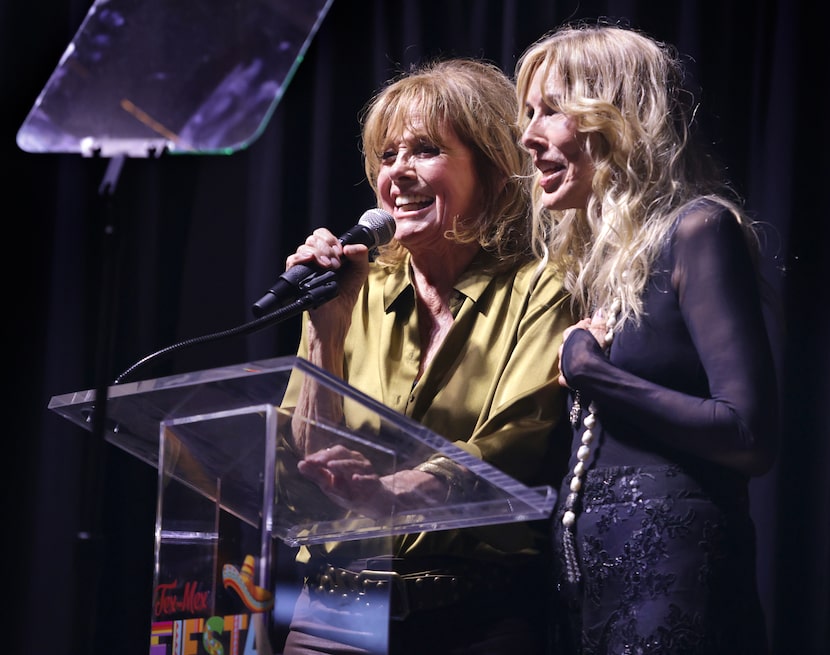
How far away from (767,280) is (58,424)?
187cm

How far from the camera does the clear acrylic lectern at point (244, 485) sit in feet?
4.30

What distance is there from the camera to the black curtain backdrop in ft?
7.63

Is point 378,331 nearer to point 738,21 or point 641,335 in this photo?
point 641,335

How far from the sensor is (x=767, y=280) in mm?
2205

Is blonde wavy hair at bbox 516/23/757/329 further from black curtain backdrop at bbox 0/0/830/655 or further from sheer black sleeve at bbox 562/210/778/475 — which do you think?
black curtain backdrop at bbox 0/0/830/655

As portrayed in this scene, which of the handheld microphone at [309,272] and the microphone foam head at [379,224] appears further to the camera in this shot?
the microphone foam head at [379,224]

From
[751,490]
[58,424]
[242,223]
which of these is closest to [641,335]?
[751,490]

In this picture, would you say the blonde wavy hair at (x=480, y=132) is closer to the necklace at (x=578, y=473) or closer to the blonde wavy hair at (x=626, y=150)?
the blonde wavy hair at (x=626, y=150)

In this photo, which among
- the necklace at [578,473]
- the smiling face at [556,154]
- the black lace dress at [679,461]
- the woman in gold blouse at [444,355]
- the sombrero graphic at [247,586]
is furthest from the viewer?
the smiling face at [556,154]

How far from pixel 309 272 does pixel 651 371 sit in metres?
0.60

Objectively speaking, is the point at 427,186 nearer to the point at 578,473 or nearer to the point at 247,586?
the point at 578,473

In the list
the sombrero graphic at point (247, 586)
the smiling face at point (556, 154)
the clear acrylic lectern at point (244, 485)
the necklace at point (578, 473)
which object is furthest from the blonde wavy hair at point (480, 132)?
the sombrero graphic at point (247, 586)

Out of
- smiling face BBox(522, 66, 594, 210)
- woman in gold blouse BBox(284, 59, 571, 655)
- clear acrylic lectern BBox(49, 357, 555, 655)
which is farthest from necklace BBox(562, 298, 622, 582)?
clear acrylic lectern BBox(49, 357, 555, 655)

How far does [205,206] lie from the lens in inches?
121
